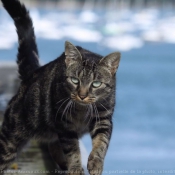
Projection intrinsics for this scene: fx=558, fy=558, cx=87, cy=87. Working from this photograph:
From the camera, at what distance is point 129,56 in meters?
19.7

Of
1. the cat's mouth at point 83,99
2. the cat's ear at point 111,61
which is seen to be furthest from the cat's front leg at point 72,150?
the cat's ear at point 111,61

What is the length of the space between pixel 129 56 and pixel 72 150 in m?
16.3

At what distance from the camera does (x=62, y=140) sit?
352 cm

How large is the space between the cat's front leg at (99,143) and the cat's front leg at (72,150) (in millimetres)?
124

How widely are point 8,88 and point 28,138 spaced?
292 centimetres

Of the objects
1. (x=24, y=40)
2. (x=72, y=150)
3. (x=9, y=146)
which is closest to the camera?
(x=72, y=150)

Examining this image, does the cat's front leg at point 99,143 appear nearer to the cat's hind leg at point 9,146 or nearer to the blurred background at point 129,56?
the blurred background at point 129,56

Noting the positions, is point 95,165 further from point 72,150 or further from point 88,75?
point 88,75

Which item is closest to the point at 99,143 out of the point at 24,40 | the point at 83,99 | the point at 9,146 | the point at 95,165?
the point at 95,165

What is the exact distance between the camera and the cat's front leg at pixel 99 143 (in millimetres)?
3340

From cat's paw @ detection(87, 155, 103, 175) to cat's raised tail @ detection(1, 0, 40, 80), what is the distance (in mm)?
970

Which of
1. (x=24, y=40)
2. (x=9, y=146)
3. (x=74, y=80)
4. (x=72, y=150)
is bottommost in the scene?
(x=72, y=150)

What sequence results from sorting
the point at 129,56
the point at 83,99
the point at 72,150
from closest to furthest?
1. the point at 83,99
2. the point at 72,150
3. the point at 129,56

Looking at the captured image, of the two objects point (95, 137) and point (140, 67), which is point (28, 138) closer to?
point (95, 137)
